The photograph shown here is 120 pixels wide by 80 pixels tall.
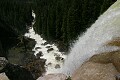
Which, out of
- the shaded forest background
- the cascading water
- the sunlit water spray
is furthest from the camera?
the shaded forest background

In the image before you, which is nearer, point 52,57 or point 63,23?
point 52,57

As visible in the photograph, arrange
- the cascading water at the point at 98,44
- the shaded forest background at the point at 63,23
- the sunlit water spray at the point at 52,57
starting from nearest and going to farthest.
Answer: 1. the cascading water at the point at 98,44
2. the sunlit water spray at the point at 52,57
3. the shaded forest background at the point at 63,23

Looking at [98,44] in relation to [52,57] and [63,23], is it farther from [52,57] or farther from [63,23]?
[63,23]

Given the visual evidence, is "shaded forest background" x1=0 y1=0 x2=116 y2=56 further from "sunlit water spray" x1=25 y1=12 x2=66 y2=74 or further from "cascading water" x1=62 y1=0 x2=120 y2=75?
"cascading water" x1=62 y1=0 x2=120 y2=75

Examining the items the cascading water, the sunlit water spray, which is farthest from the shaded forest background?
the cascading water

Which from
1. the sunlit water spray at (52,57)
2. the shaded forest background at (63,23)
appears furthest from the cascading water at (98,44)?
the shaded forest background at (63,23)

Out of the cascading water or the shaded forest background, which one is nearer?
the cascading water

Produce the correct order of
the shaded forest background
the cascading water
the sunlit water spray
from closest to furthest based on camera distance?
the cascading water
the sunlit water spray
the shaded forest background

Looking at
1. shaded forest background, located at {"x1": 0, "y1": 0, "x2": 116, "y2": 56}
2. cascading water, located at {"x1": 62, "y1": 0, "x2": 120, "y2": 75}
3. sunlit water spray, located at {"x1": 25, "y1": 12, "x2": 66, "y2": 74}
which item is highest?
shaded forest background, located at {"x1": 0, "y1": 0, "x2": 116, "y2": 56}

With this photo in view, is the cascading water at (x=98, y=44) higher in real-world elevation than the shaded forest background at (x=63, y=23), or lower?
lower

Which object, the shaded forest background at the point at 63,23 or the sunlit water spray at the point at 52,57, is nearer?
the sunlit water spray at the point at 52,57

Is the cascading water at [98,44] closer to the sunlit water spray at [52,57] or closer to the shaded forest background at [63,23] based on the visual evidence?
the sunlit water spray at [52,57]

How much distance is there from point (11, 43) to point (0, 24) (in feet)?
28.1

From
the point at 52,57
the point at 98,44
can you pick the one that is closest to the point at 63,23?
the point at 52,57
